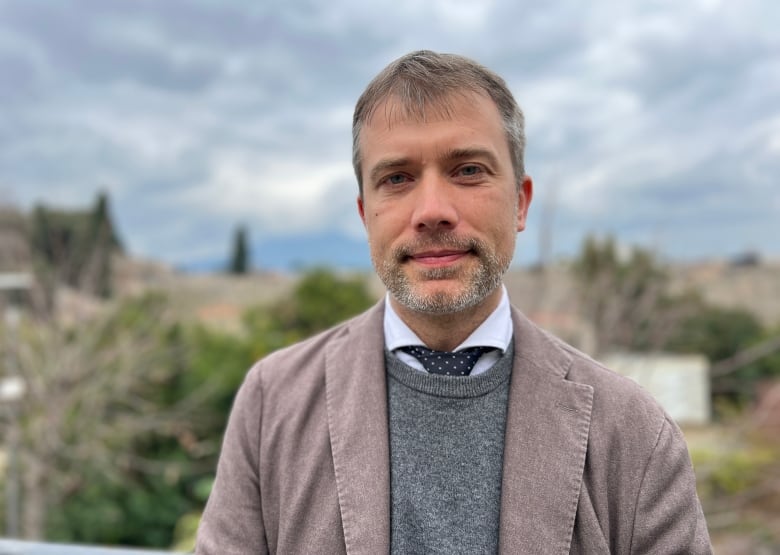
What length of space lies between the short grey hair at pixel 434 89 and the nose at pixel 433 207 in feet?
0.45

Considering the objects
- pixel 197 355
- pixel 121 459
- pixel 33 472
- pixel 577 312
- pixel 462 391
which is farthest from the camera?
pixel 197 355

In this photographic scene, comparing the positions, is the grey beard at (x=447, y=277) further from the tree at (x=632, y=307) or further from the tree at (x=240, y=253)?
the tree at (x=240, y=253)

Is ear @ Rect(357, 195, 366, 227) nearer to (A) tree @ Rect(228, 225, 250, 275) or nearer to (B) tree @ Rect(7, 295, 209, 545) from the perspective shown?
(B) tree @ Rect(7, 295, 209, 545)

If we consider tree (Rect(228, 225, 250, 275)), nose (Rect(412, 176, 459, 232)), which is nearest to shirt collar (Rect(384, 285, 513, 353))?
nose (Rect(412, 176, 459, 232))

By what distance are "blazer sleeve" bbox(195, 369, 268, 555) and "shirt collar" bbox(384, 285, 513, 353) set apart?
1.06 feet

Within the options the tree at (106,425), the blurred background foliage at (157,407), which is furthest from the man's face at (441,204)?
the tree at (106,425)

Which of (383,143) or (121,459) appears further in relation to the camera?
(121,459)

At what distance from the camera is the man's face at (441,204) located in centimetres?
141

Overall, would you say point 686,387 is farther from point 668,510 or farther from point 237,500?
point 237,500

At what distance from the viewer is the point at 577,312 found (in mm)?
7461

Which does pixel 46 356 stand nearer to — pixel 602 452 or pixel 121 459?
pixel 121 459

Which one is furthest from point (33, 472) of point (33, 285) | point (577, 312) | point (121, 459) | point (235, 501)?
point (235, 501)

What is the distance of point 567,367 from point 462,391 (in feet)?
0.76

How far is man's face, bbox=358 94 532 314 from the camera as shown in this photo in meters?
1.41
